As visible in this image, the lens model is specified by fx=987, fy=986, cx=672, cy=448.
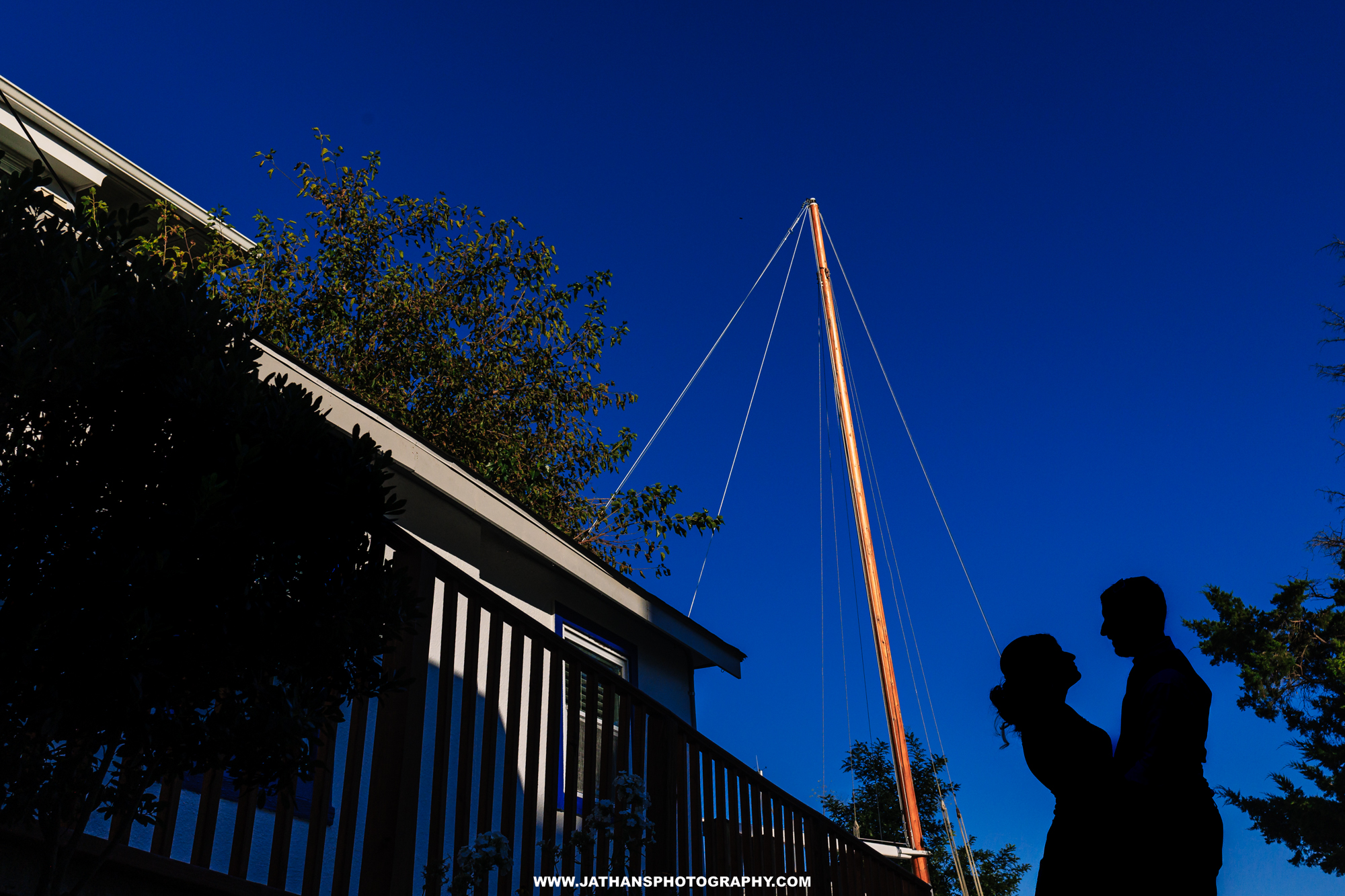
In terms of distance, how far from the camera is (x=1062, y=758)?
249cm

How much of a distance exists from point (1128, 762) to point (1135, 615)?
1.30 ft

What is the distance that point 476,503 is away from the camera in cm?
776

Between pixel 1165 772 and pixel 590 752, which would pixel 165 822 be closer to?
pixel 590 752

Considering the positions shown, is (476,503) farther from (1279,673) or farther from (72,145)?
(1279,673)

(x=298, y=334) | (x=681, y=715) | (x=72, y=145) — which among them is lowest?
(x=681, y=715)

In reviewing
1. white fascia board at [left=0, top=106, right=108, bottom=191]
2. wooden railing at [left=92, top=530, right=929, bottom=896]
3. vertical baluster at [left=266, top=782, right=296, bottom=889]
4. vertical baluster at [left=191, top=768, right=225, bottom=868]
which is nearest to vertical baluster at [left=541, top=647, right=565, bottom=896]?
wooden railing at [left=92, top=530, right=929, bottom=896]

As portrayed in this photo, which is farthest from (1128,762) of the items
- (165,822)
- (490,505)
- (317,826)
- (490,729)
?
(490,505)

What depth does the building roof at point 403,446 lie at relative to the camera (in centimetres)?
674

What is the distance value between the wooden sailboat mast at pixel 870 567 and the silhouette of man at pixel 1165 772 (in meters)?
11.4

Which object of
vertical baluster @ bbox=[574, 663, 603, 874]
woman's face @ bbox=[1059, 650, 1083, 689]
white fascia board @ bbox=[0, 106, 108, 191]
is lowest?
woman's face @ bbox=[1059, 650, 1083, 689]

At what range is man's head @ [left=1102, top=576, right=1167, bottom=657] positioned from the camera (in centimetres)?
268

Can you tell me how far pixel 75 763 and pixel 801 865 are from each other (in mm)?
4558

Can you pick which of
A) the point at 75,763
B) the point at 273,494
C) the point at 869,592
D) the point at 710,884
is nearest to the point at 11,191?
the point at 273,494

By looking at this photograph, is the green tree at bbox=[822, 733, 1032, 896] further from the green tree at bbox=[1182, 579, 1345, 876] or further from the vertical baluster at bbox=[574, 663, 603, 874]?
the vertical baluster at bbox=[574, 663, 603, 874]
